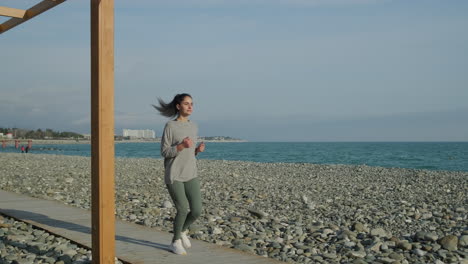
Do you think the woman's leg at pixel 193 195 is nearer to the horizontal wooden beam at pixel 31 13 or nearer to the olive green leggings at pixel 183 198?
the olive green leggings at pixel 183 198

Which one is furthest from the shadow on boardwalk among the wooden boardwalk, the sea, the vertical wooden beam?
the sea

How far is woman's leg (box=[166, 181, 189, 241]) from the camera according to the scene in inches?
195

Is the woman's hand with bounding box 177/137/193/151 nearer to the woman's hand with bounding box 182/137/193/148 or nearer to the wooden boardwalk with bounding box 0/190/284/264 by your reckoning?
the woman's hand with bounding box 182/137/193/148

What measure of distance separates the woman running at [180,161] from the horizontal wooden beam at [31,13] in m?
1.66

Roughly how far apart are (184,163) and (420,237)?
4296mm

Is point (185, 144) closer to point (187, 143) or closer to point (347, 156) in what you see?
point (187, 143)

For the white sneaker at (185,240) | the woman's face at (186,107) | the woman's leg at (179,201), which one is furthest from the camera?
the white sneaker at (185,240)

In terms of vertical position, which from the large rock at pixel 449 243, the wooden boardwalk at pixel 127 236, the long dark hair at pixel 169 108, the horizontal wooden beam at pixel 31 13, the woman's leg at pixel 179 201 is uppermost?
the horizontal wooden beam at pixel 31 13

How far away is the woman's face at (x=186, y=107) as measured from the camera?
5.06 metres

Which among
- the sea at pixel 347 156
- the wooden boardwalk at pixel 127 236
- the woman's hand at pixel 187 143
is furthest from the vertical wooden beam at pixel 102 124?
the sea at pixel 347 156

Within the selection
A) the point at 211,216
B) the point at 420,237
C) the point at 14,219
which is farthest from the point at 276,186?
the point at 14,219

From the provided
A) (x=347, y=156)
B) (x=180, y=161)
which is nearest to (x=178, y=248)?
(x=180, y=161)

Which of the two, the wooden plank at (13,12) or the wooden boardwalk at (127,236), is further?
the wooden plank at (13,12)

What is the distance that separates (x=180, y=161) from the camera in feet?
16.4
